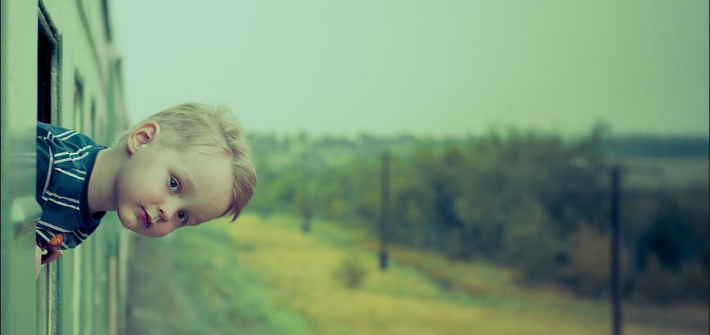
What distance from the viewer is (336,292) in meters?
28.9

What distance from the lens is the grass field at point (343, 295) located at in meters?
25.8

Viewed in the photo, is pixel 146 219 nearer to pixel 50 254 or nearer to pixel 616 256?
pixel 50 254

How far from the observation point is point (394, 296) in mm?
28453

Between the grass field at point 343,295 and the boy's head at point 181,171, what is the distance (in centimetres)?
2423

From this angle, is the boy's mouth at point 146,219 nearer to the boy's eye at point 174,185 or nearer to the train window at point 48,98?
the boy's eye at point 174,185

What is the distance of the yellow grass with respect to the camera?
89.1ft

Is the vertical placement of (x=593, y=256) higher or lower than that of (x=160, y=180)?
lower

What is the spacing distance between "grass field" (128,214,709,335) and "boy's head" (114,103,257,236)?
2423 centimetres

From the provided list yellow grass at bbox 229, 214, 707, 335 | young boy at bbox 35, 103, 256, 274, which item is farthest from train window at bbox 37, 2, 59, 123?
yellow grass at bbox 229, 214, 707, 335

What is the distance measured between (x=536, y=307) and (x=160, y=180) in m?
27.2

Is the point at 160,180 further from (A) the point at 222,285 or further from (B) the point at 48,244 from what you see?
(A) the point at 222,285

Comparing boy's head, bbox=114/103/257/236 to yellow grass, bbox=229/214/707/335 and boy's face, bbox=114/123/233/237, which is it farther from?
yellow grass, bbox=229/214/707/335

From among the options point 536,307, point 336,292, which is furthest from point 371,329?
point 536,307

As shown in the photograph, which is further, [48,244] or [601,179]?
[601,179]
